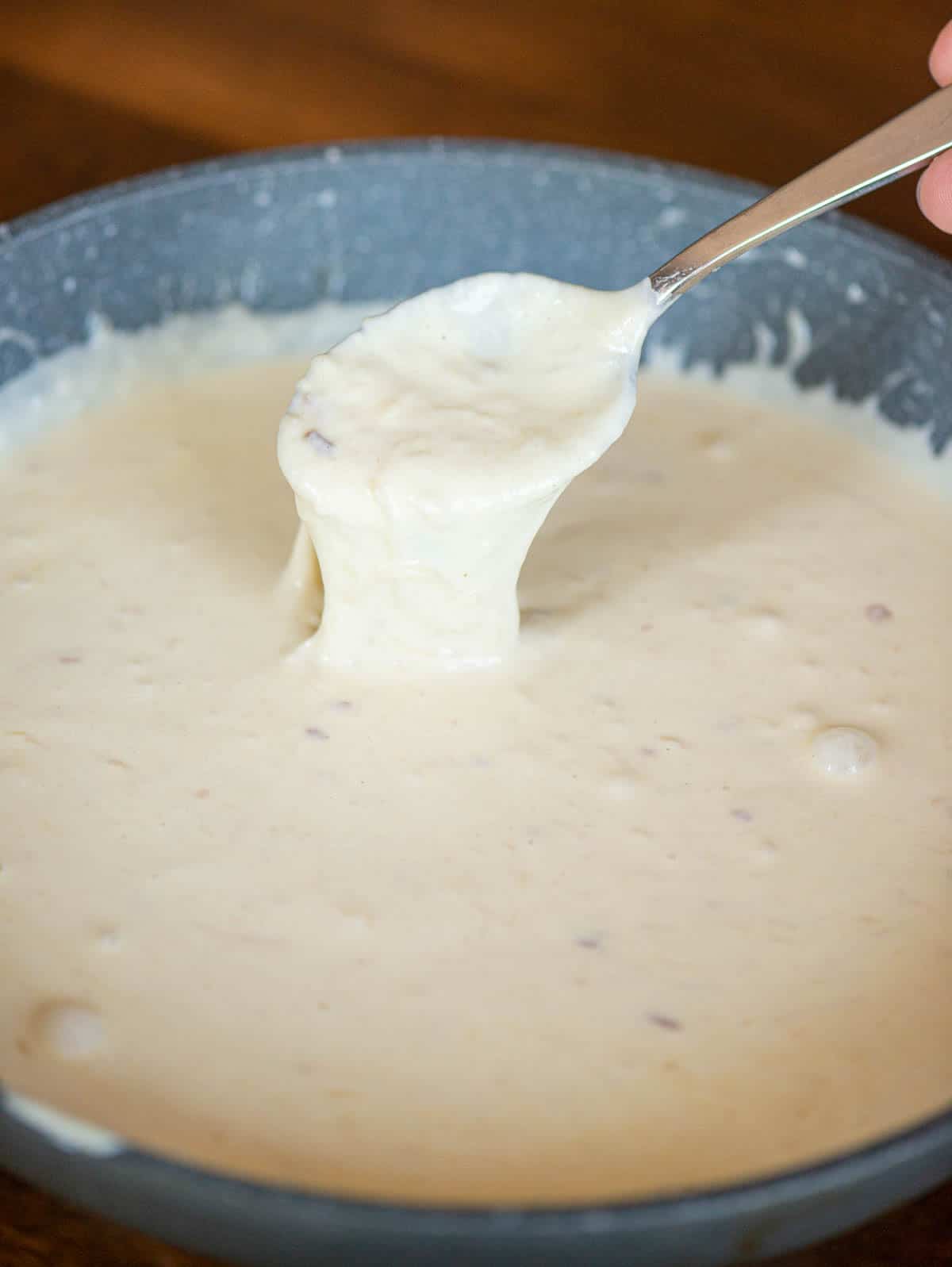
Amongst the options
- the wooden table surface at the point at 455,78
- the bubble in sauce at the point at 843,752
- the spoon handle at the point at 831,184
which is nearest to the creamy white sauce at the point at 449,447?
the spoon handle at the point at 831,184

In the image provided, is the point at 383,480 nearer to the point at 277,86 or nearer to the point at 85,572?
the point at 85,572

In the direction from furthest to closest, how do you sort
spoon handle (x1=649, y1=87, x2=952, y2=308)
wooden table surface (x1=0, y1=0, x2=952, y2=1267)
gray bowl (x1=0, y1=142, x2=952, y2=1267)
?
wooden table surface (x1=0, y1=0, x2=952, y2=1267), gray bowl (x1=0, y1=142, x2=952, y2=1267), spoon handle (x1=649, y1=87, x2=952, y2=308)

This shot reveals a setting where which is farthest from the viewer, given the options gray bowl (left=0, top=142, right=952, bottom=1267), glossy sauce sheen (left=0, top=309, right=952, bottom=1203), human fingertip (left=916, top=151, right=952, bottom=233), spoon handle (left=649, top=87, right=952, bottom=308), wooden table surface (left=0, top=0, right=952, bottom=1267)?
wooden table surface (left=0, top=0, right=952, bottom=1267)

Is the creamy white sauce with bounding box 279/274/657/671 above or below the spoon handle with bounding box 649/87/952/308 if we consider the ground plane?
below

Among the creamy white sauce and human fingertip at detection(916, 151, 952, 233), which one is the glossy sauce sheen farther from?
human fingertip at detection(916, 151, 952, 233)

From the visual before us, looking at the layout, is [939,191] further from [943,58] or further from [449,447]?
[449,447]

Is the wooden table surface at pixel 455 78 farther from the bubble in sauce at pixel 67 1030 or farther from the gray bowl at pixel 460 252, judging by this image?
the bubble in sauce at pixel 67 1030

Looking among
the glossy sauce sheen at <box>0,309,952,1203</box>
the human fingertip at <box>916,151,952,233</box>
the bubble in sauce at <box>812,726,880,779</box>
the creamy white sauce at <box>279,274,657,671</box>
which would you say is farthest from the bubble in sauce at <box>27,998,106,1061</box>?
the human fingertip at <box>916,151,952,233</box>

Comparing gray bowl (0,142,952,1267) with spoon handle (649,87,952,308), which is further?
gray bowl (0,142,952,1267)
